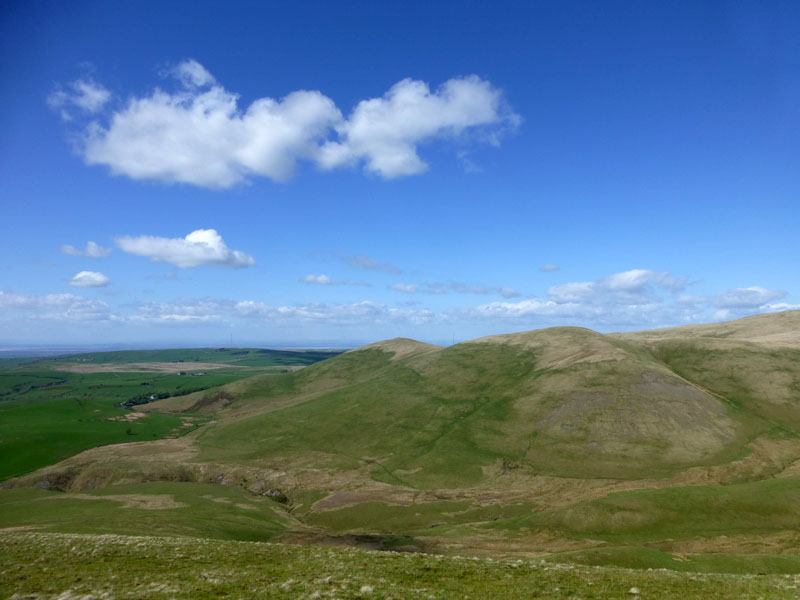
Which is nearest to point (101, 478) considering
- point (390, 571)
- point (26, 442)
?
point (26, 442)

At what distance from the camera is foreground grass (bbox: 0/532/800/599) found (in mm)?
24469

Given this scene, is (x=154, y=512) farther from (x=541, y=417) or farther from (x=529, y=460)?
(x=541, y=417)

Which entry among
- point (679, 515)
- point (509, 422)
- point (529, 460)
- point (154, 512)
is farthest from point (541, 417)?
point (154, 512)

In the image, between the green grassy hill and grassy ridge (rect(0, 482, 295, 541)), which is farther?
the green grassy hill

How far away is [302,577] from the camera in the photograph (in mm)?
27562

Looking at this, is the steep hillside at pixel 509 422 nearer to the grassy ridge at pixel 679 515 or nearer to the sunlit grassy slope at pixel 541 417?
the sunlit grassy slope at pixel 541 417

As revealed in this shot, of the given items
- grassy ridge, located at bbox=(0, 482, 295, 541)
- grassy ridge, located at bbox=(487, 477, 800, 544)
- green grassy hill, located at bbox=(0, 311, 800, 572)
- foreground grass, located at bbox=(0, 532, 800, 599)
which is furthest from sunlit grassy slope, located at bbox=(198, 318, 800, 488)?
foreground grass, located at bbox=(0, 532, 800, 599)

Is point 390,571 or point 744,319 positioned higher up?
point 744,319

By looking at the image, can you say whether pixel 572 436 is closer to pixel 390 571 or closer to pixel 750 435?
pixel 750 435

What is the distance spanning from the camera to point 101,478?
291 ft

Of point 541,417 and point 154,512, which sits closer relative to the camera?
point 154,512

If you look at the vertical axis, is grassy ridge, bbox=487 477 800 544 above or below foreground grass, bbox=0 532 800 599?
below

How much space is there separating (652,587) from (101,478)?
356 feet

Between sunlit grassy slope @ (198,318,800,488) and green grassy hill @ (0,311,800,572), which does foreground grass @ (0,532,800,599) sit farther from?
sunlit grassy slope @ (198,318,800,488)
